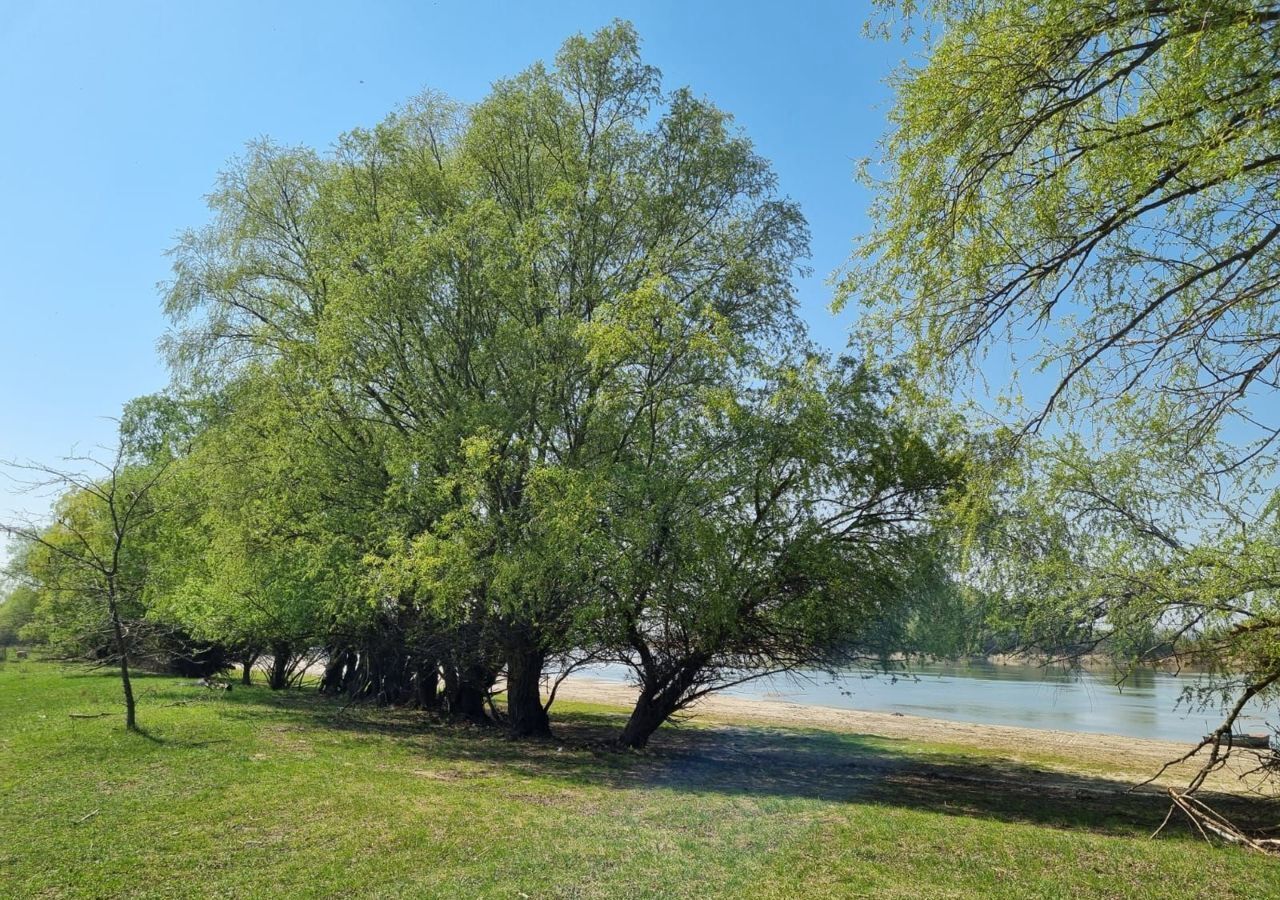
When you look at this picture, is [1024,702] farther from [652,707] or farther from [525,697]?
[525,697]

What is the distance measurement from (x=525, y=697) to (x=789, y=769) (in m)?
5.76

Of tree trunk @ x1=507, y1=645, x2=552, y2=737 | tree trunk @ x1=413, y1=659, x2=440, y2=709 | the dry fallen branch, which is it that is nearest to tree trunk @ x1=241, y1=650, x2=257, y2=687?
tree trunk @ x1=413, y1=659, x2=440, y2=709

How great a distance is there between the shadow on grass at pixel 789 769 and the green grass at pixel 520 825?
0.36 feet

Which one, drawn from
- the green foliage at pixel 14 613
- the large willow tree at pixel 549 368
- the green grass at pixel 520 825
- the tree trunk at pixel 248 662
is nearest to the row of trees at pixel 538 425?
the large willow tree at pixel 549 368

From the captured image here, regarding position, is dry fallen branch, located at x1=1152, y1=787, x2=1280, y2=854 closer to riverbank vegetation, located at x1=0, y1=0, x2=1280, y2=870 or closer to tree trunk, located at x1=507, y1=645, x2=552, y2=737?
riverbank vegetation, located at x1=0, y1=0, x2=1280, y2=870

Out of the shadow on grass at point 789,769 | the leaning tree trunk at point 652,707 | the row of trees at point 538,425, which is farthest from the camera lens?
the leaning tree trunk at point 652,707

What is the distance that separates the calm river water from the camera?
29.0 metres

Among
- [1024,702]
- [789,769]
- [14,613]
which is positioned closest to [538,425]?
[789,769]

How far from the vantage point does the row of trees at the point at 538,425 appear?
13016mm

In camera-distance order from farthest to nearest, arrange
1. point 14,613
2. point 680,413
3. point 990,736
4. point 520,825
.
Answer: point 14,613
point 990,736
point 680,413
point 520,825

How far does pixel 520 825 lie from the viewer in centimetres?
846

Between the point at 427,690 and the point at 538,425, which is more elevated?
the point at 538,425

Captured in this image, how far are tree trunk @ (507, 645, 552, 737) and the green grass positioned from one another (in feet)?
7.18

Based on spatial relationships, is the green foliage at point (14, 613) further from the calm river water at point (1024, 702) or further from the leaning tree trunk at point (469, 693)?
the leaning tree trunk at point (469, 693)
